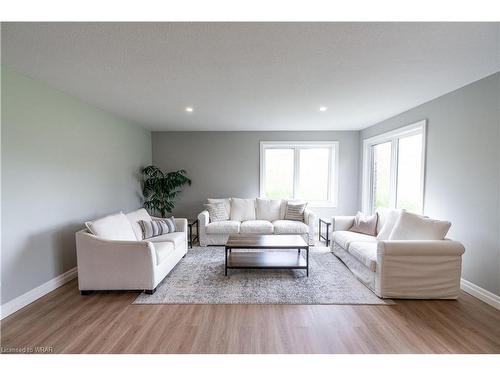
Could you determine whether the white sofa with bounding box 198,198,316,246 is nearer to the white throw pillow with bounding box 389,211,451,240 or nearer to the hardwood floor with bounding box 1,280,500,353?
the white throw pillow with bounding box 389,211,451,240

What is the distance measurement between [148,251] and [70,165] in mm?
1620

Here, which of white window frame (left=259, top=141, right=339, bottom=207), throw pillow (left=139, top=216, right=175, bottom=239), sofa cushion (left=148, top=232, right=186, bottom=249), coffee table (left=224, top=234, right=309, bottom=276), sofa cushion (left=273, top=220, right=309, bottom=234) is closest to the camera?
coffee table (left=224, top=234, right=309, bottom=276)

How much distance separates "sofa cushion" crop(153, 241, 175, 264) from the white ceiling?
6.42ft

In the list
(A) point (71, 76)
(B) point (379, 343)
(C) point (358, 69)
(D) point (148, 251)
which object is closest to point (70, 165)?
(A) point (71, 76)

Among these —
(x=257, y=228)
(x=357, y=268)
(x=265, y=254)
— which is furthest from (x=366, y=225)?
(x=257, y=228)

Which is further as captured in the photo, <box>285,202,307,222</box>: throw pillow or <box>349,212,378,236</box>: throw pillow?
<box>285,202,307,222</box>: throw pillow

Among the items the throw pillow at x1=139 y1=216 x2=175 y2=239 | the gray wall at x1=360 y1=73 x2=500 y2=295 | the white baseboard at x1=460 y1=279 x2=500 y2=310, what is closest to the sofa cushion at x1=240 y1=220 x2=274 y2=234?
the throw pillow at x1=139 y1=216 x2=175 y2=239

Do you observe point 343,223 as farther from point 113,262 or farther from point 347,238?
point 113,262

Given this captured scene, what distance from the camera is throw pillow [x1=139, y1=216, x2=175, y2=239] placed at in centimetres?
340

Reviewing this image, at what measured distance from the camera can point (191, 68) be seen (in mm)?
2178

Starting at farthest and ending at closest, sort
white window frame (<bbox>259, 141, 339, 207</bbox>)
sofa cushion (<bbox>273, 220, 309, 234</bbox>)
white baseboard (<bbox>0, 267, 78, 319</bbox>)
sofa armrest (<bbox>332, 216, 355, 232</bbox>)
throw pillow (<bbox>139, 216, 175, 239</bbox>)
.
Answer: white window frame (<bbox>259, 141, 339, 207</bbox>) < sofa cushion (<bbox>273, 220, 309, 234</bbox>) < sofa armrest (<bbox>332, 216, 355, 232</bbox>) < throw pillow (<bbox>139, 216, 175, 239</bbox>) < white baseboard (<bbox>0, 267, 78, 319</bbox>)

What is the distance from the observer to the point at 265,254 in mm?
Result: 3428

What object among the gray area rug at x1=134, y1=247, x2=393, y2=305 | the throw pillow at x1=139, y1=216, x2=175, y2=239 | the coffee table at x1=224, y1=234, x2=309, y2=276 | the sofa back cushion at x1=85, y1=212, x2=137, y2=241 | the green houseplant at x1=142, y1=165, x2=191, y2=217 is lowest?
the gray area rug at x1=134, y1=247, x2=393, y2=305

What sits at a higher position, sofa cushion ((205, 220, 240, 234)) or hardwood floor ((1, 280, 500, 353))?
sofa cushion ((205, 220, 240, 234))
